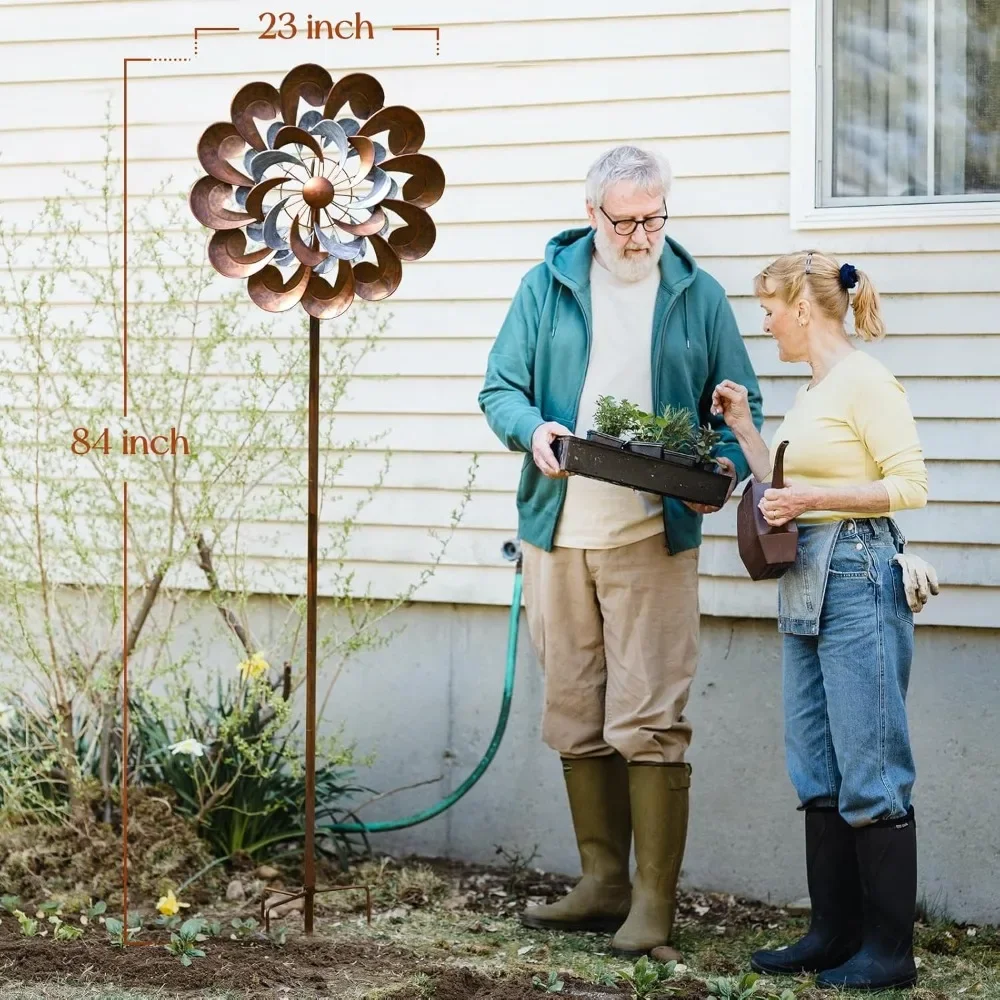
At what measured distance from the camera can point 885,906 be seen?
332 centimetres

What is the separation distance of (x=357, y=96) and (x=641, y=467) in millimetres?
1214

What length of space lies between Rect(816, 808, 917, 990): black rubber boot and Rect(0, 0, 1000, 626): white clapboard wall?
977 mm

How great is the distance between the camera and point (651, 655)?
146 inches

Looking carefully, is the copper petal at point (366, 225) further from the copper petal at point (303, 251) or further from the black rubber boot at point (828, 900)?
the black rubber boot at point (828, 900)

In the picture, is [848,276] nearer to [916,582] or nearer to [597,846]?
[916,582]

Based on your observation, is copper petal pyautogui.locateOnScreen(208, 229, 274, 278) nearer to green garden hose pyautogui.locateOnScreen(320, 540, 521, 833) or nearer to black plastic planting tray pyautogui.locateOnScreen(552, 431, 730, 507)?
black plastic planting tray pyautogui.locateOnScreen(552, 431, 730, 507)

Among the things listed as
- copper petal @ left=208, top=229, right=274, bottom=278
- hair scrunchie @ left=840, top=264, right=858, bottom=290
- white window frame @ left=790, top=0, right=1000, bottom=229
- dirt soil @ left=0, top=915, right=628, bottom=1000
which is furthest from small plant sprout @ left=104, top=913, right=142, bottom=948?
white window frame @ left=790, top=0, right=1000, bottom=229

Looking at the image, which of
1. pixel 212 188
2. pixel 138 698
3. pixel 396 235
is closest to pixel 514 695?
pixel 138 698

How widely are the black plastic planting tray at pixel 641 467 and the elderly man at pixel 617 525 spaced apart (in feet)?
0.40

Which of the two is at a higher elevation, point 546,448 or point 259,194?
point 259,194

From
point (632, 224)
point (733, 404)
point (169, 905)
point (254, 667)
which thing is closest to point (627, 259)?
point (632, 224)

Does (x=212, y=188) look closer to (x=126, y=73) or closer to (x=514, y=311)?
(x=514, y=311)

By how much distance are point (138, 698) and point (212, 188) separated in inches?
70.1

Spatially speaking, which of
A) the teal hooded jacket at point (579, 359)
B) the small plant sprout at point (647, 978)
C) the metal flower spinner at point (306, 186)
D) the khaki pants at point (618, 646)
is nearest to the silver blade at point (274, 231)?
the metal flower spinner at point (306, 186)
